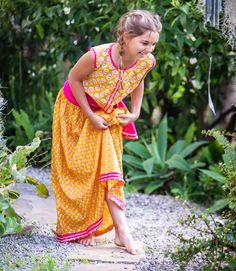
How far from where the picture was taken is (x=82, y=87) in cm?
403

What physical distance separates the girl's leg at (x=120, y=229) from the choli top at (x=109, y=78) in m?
0.52

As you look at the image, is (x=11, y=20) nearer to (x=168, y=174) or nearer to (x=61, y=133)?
(x=168, y=174)

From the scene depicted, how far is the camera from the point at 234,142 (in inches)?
268

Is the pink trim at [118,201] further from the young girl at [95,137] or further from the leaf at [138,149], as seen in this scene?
the leaf at [138,149]

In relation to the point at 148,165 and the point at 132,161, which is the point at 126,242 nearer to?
the point at 148,165

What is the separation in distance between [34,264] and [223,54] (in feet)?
10.3

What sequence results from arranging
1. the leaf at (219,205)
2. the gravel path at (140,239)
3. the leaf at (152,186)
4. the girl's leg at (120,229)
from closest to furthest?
the gravel path at (140,239), the girl's leg at (120,229), the leaf at (219,205), the leaf at (152,186)

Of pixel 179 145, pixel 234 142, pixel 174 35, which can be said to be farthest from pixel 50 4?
pixel 234 142

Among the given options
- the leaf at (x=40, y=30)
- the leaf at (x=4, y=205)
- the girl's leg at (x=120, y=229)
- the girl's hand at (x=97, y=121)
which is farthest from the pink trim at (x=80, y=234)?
the leaf at (x=40, y=30)

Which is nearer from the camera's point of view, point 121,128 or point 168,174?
point 121,128

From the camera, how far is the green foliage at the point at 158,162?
605 cm

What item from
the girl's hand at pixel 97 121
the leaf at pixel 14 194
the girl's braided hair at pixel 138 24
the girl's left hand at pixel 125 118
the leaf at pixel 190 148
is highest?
the girl's braided hair at pixel 138 24

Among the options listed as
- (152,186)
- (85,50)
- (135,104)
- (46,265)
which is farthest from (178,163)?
(46,265)

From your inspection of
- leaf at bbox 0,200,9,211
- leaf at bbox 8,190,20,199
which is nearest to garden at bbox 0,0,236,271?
leaf at bbox 8,190,20,199
